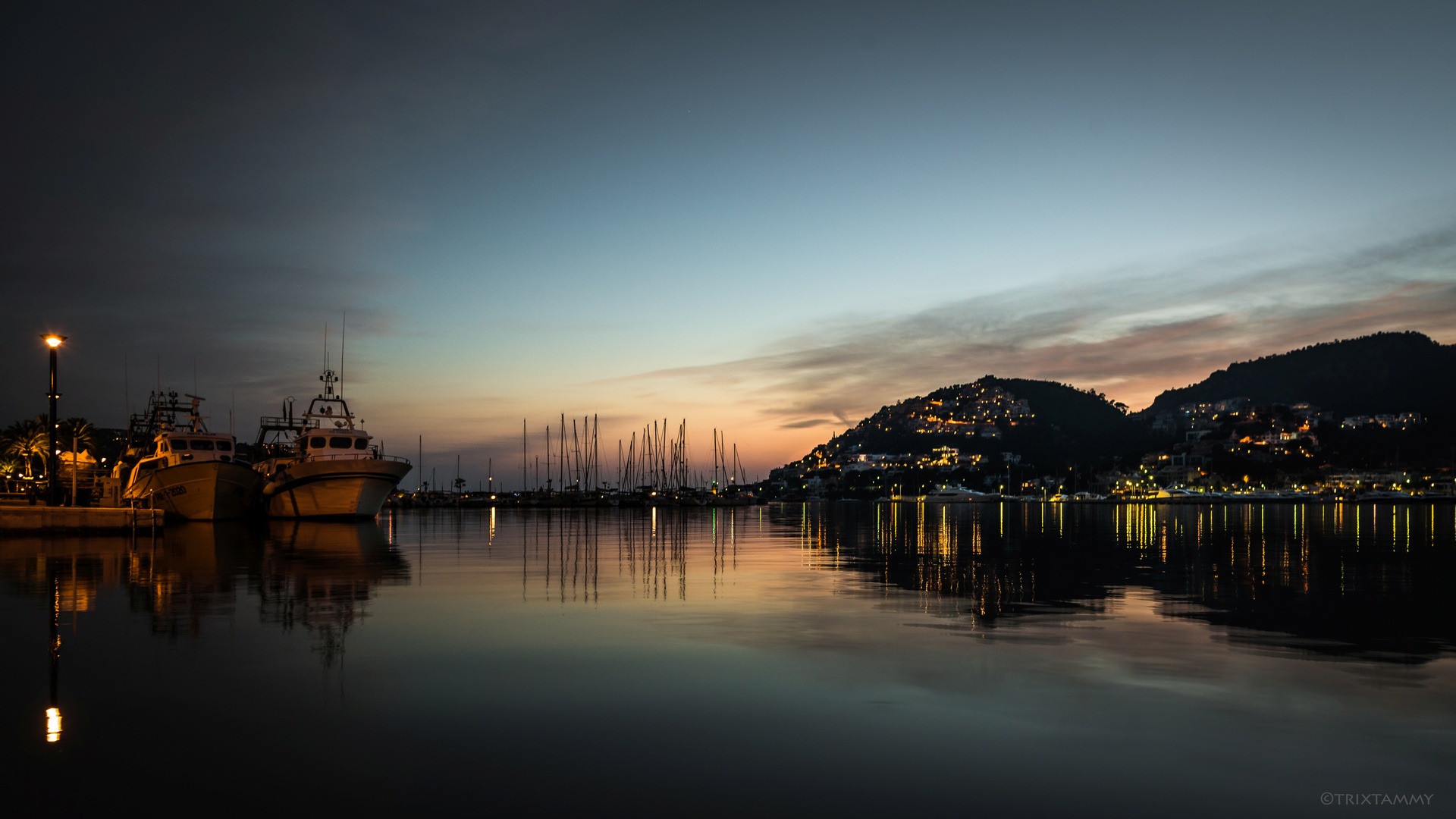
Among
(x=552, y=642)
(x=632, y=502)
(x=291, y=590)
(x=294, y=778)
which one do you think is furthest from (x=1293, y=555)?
(x=632, y=502)

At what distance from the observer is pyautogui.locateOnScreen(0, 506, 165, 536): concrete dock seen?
1412 inches

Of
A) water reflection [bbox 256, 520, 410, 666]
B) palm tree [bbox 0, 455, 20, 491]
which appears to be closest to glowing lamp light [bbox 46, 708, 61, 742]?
water reflection [bbox 256, 520, 410, 666]

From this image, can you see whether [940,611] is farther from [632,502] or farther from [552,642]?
[632,502]

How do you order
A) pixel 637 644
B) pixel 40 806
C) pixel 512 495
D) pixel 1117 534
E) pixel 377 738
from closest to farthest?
Answer: pixel 40 806, pixel 377 738, pixel 637 644, pixel 1117 534, pixel 512 495

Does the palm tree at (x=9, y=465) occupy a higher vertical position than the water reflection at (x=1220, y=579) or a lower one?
higher

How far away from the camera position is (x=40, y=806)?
5.78m

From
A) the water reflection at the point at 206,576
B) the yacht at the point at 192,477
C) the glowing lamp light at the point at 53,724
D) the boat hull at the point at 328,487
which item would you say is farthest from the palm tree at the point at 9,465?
the glowing lamp light at the point at 53,724

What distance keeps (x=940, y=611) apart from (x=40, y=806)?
39.6 ft

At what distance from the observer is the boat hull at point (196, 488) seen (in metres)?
49.4

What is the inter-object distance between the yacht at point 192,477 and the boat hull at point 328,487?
81.2 inches

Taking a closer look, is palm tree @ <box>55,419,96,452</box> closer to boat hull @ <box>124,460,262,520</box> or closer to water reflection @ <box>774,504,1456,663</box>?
boat hull @ <box>124,460,262,520</box>

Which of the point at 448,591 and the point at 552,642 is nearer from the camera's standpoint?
the point at 552,642

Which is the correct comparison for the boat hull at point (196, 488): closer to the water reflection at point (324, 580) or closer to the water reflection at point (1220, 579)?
the water reflection at point (324, 580)

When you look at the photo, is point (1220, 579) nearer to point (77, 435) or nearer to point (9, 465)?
point (77, 435)
